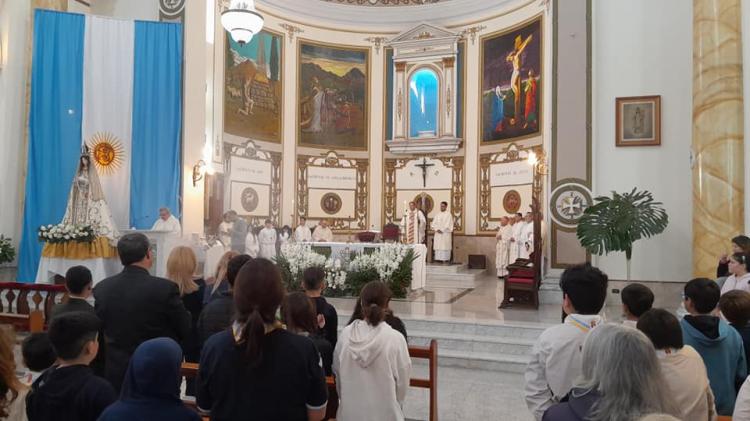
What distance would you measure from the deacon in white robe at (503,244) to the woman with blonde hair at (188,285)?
1119 centimetres

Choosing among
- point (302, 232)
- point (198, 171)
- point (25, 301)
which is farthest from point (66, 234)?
point (302, 232)

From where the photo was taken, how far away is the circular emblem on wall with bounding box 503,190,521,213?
1538 centimetres

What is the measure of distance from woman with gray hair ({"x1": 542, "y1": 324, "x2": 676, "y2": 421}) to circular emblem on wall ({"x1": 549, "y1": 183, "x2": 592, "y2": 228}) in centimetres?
845

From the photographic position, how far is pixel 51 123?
10109mm

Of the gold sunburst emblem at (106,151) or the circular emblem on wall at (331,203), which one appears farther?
the circular emblem on wall at (331,203)

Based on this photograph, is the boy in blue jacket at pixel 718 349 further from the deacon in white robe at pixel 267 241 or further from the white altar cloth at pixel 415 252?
the deacon in white robe at pixel 267 241

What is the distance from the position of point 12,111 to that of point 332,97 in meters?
9.11

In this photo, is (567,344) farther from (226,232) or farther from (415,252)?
(226,232)

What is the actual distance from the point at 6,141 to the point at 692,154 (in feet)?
36.5

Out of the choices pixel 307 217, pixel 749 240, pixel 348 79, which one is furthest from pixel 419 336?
pixel 348 79

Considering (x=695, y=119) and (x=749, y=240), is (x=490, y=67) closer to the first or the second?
(x=695, y=119)

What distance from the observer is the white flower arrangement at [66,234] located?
342 inches

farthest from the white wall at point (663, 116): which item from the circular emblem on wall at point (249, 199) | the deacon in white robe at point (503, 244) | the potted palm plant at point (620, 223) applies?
the circular emblem on wall at point (249, 199)

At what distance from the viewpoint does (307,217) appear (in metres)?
16.9
